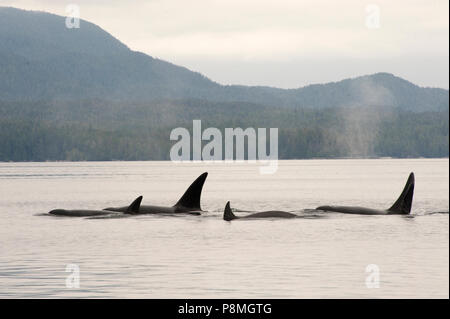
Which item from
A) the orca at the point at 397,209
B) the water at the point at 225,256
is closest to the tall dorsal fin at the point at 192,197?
the water at the point at 225,256

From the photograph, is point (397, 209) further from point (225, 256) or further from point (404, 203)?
point (225, 256)

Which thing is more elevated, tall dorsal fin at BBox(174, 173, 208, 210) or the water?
tall dorsal fin at BBox(174, 173, 208, 210)

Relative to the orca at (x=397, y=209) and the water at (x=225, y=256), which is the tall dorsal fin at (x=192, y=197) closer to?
the water at (x=225, y=256)

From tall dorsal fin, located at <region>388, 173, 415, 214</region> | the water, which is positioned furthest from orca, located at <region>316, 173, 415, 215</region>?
the water

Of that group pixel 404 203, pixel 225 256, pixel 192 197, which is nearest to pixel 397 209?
pixel 404 203

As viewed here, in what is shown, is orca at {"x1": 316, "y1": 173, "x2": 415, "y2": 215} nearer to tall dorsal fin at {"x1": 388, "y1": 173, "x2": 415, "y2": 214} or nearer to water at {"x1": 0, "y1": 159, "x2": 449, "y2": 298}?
tall dorsal fin at {"x1": 388, "y1": 173, "x2": 415, "y2": 214}

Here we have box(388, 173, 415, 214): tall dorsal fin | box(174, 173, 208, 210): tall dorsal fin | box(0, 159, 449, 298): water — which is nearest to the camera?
box(0, 159, 449, 298): water

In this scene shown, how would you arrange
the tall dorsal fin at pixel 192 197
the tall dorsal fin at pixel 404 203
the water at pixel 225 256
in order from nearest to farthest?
the water at pixel 225 256
the tall dorsal fin at pixel 404 203
the tall dorsal fin at pixel 192 197

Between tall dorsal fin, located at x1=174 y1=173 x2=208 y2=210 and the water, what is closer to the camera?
the water

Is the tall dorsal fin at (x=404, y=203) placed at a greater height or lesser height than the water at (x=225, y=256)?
greater

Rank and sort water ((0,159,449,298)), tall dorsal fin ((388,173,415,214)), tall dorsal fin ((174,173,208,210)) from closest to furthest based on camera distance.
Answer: water ((0,159,449,298)) < tall dorsal fin ((388,173,415,214)) < tall dorsal fin ((174,173,208,210))

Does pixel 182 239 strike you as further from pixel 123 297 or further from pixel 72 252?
pixel 123 297

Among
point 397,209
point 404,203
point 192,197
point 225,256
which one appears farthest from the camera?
point 192,197

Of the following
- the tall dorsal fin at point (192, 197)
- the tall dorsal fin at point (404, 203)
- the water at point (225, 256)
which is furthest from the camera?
the tall dorsal fin at point (192, 197)
